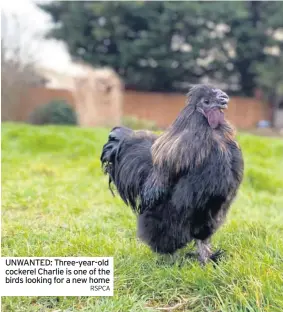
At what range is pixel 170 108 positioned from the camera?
52.5 feet

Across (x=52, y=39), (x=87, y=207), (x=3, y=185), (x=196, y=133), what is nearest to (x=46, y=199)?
(x=87, y=207)

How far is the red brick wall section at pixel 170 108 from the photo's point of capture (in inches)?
622

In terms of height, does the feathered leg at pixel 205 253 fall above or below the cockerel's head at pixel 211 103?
below

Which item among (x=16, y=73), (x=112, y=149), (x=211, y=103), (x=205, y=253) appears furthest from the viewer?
(x=16, y=73)

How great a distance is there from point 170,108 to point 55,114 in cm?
520

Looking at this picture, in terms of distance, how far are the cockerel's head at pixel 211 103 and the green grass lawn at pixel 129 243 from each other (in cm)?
83

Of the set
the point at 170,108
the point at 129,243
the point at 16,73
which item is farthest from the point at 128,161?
the point at 170,108

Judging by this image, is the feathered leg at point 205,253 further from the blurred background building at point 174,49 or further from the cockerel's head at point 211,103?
the blurred background building at point 174,49

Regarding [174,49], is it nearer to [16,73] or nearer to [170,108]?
[170,108]

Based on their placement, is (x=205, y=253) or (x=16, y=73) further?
(x=16, y=73)

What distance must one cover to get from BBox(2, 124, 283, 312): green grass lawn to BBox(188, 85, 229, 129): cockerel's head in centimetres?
83
